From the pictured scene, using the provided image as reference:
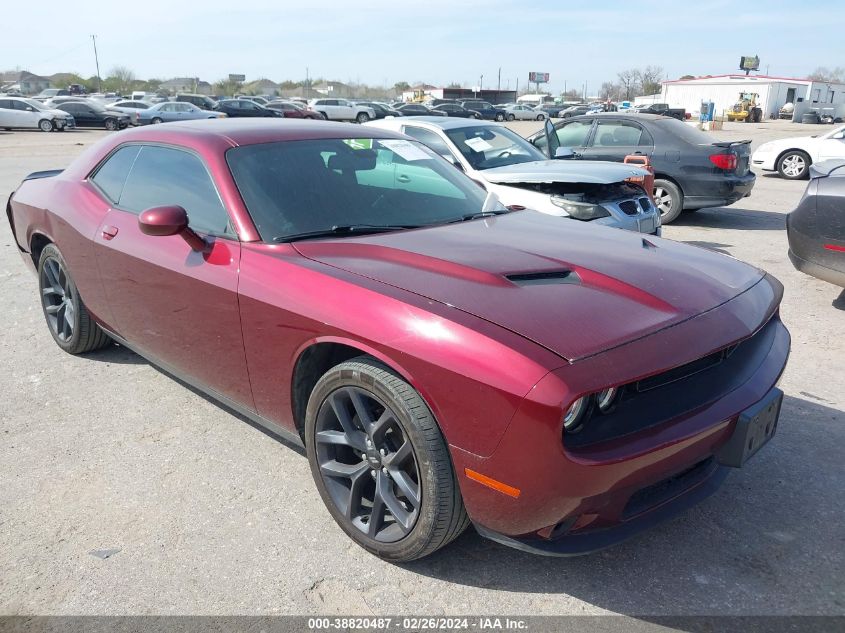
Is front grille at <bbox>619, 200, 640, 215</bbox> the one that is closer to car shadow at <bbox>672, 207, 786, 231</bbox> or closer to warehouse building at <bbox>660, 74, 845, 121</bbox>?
car shadow at <bbox>672, 207, 786, 231</bbox>

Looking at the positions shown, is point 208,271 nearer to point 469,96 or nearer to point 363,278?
point 363,278

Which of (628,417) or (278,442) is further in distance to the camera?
(278,442)

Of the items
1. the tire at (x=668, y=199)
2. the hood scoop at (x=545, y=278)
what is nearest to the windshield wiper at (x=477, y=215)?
the hood scoop at (x=545, y=278)

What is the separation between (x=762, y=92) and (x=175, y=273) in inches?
2624

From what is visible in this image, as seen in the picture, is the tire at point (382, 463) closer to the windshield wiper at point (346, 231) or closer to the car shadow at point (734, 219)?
the windshield wiper at point (346, 231)

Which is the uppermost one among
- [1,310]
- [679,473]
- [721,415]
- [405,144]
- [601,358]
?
[405,144]

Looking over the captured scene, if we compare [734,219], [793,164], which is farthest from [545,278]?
[793,164]

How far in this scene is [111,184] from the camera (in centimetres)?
408

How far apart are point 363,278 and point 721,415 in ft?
4.40

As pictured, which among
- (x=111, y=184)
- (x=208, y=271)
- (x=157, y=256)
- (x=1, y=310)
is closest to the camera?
(x=208, y=271)

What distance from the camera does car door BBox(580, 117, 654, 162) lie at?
9703 millimetres

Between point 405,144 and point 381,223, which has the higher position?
point 405,144

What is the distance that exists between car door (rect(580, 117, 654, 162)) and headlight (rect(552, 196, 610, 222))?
389 centimetres

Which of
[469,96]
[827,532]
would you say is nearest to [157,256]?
[827,532]
